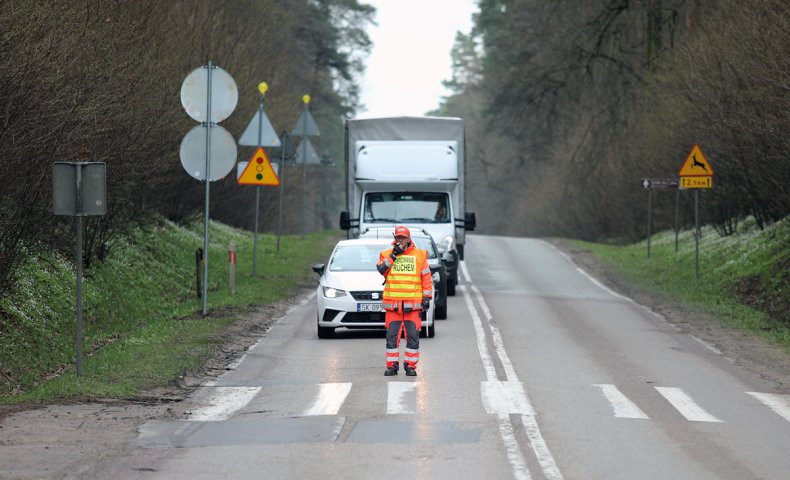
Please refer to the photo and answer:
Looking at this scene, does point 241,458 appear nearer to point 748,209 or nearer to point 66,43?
point 66,43

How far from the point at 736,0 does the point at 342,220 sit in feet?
32.7

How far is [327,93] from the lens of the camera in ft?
269

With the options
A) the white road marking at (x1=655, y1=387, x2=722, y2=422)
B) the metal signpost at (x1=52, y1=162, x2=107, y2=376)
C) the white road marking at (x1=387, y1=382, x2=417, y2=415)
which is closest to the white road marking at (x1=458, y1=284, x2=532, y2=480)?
the white road marking at (x1=387, y1=382, x2=417, y2=415)

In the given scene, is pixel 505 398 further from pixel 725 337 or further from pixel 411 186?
pixel 411 186

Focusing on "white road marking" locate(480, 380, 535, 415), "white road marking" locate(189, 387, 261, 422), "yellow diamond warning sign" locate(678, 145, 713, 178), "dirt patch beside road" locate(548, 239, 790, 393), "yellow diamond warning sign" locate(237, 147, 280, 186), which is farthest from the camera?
"yellow diamond warning sign" locate(678, 145, 713, 178)

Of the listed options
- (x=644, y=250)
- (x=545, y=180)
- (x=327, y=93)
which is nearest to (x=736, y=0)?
(x=644, y=250)

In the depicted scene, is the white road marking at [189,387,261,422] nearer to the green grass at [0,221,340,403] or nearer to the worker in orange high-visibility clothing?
the green grass at [0,221,340,403]

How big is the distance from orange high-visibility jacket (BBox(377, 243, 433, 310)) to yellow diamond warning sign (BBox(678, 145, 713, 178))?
15613mm

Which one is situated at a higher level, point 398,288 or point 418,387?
point 398,288

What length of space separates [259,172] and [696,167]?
10031mm

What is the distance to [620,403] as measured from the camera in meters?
14.0

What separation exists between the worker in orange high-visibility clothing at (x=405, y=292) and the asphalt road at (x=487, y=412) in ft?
1.80

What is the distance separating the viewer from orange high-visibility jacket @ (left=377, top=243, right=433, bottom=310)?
16.3m

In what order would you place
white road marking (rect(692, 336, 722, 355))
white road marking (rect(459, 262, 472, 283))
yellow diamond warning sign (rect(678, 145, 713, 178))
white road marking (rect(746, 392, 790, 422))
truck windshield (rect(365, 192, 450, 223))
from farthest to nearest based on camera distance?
white road marking (rect(459, 262, 472, 283)) → yellow diamond warning sign (rect(678, 145, 713, 178)) → truck windshield (rect(365, 192, 450, 223)) → white road marking (rect(692, 336, 722, 355)) → white road marking (rect(746, 392, 790, 422))
